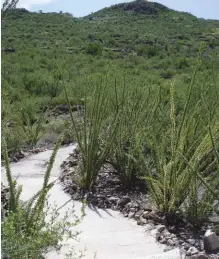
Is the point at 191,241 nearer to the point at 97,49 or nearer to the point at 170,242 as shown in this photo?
the point at 170,242

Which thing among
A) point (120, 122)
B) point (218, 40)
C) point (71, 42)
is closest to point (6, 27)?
point (71, 42)

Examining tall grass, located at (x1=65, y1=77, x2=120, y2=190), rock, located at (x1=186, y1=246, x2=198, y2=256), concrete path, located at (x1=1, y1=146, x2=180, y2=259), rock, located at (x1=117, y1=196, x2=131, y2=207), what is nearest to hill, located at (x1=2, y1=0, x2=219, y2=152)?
tall grass, located at (x1=65, y1=77, x2=120, y2=190)

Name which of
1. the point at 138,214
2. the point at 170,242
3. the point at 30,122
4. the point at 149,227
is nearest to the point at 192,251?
the point at 170,242

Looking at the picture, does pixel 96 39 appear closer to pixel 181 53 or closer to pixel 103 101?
pixel 181 53

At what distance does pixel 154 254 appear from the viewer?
364cm

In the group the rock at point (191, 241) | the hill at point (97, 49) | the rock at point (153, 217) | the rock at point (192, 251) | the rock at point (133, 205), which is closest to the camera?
the rock at point (192, 251)

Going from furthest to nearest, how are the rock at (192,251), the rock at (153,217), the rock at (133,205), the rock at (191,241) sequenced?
the rock at (133,205), the rock at (153,217), the rock at (191,241), the rock at (192,251)

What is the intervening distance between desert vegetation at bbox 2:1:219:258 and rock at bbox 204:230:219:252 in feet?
0.80

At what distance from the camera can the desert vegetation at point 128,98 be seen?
14.3ft

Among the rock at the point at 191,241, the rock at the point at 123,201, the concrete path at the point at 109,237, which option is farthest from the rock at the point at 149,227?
the rock at the point at 123,201

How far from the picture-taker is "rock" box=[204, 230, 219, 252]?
11.9 feet

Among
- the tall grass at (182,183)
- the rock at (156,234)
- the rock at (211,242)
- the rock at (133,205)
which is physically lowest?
the rock at (133,205)

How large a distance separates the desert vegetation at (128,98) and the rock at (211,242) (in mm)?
242

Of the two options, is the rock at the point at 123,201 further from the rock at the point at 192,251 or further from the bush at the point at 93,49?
the bush at the point at 93,49
